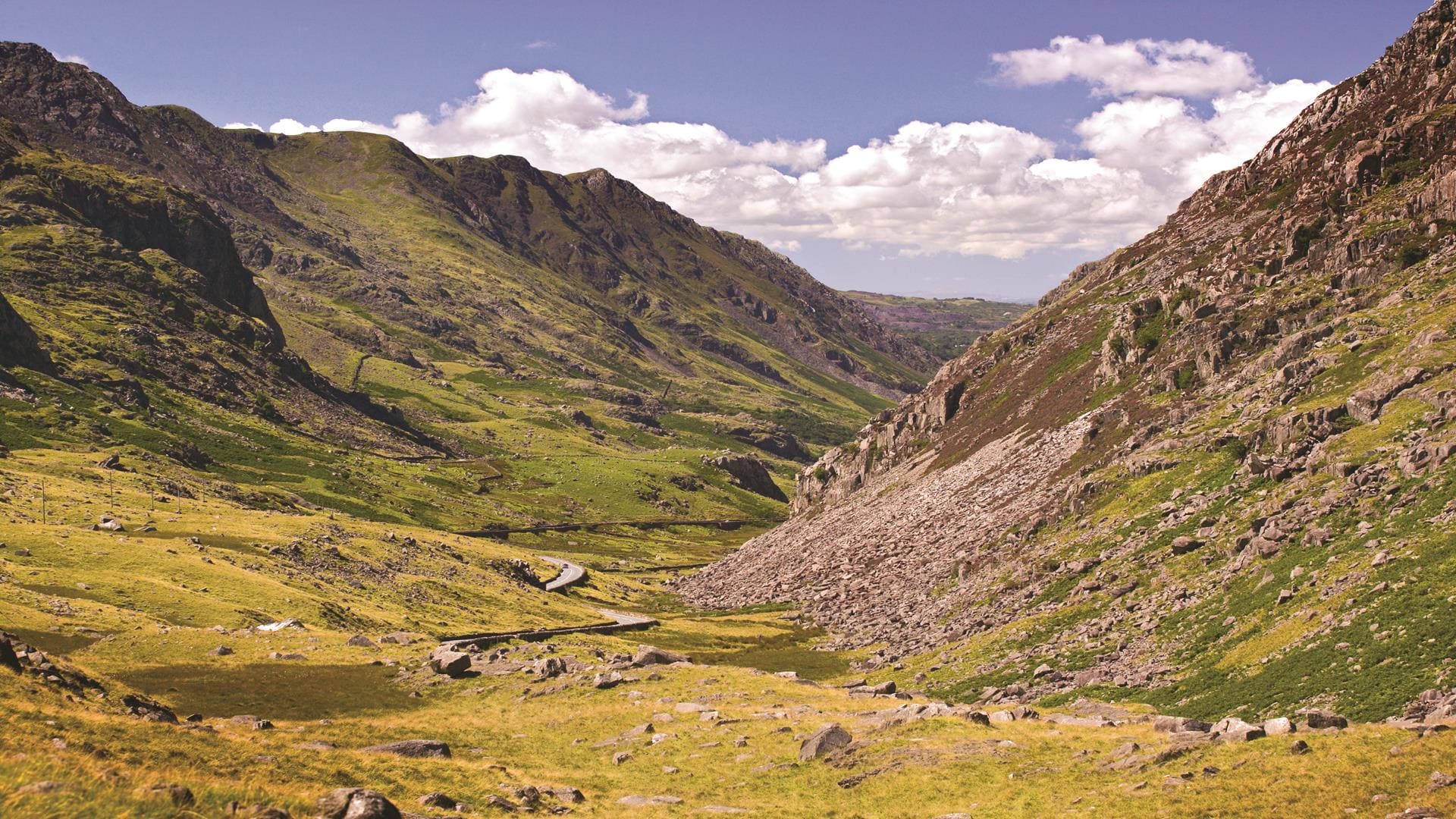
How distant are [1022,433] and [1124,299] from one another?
3555 cm

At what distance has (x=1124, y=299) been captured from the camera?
14425 centimetres

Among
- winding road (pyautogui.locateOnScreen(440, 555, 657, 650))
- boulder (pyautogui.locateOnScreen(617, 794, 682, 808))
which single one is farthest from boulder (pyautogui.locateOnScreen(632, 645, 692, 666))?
boulder (pyautogui.locateOnScreen(617, 794, 682, 808))

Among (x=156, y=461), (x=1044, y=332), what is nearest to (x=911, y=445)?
(x=1044, y=332)

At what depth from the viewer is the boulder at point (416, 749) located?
139 ft

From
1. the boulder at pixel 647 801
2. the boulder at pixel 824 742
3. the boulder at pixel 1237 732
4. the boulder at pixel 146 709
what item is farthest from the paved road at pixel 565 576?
the boulder at pixel 1237 732

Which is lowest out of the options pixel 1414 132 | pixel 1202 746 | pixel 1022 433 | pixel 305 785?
pixel 305 785

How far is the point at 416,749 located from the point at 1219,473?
6537cm

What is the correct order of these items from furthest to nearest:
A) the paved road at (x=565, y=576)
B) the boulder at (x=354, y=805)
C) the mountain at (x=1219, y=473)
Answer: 1. the paved road at (x=565, y=576)
2. the mountain at (x=1219, y=473)
3. the boulder at (x=354, y=805)

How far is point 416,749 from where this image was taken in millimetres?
42781

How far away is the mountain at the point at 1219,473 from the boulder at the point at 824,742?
63.3 feet

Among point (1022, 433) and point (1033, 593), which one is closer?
point (1033, 593)

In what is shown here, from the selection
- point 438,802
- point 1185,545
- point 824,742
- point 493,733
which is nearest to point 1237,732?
point 824,742

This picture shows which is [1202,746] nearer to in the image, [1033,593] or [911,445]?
[1033,593]

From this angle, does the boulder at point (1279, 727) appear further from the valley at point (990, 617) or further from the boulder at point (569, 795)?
the boulder at point (569, 795)
